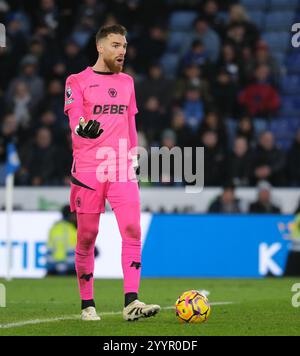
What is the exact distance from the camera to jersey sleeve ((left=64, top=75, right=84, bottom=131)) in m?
9.24

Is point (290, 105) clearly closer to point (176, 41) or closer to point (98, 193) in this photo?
point (176, 41)

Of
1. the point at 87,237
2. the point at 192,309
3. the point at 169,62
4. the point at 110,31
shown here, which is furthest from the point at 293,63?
the point at 192,309

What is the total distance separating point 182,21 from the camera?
2311 centimetres

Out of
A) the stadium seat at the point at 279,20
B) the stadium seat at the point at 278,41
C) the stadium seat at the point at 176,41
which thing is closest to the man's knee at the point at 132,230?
the stadium seat at the point at 176,41

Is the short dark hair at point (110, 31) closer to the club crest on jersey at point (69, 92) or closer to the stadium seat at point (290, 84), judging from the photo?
the club crest on jersey at point (69, 92)

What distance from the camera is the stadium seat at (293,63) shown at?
2170cm

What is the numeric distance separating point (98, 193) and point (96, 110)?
687 mm

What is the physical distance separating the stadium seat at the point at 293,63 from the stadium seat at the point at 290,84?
0.20 meters

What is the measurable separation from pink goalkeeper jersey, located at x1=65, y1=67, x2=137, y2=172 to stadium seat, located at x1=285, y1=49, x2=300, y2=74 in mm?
12623

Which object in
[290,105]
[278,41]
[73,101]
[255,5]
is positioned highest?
[255,5]

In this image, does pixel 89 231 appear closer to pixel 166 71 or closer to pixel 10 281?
pixel 10 281

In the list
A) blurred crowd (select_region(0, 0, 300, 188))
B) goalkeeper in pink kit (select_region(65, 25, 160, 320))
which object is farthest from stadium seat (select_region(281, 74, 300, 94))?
goalkeeper in pink kit (select_region(65, 25, 160, 320))

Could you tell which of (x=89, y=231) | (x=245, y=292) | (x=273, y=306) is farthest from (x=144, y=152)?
(x=89, y=231)
